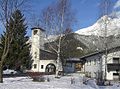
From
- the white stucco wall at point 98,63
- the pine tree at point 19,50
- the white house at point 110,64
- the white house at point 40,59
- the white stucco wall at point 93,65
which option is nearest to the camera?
the white house at point 110,64

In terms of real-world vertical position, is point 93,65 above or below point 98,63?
below

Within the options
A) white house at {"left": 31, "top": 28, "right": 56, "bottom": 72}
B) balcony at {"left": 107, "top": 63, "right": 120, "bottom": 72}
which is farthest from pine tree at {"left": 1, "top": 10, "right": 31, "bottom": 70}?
white house at {"left": 31, "top": 28, "right": 56, "bottom": 72}

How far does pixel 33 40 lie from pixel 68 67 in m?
13.2

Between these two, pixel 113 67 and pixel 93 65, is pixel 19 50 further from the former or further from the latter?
pixel 113 67

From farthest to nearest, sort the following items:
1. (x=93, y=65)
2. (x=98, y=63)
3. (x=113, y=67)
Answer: (x=93, y=65), (x=98, y=63), (x=113, y=67)

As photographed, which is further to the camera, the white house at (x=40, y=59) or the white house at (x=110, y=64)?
the white house at (x=40, y=59)

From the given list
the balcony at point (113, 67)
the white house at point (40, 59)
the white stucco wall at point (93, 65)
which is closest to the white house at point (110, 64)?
the balcony at point (113, 67)

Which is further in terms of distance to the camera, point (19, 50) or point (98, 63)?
point (19, 50)

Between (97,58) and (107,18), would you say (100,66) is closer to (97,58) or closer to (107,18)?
(97,58)

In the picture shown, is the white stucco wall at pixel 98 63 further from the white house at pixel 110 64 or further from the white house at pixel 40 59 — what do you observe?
the white house at pixel 40 59

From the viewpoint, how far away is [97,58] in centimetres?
4781

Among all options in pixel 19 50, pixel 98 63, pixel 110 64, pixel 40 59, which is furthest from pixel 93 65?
pixel 40 59

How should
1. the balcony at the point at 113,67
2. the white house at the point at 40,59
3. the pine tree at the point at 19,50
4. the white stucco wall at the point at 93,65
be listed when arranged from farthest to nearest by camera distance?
the white house at the point at 40,59, the pine tree at the point at 19,50, the white stucco wall at the point at 93,65, the balcony at the point at 113,67

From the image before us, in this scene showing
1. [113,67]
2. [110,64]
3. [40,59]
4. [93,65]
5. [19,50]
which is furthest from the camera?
[40,59]
